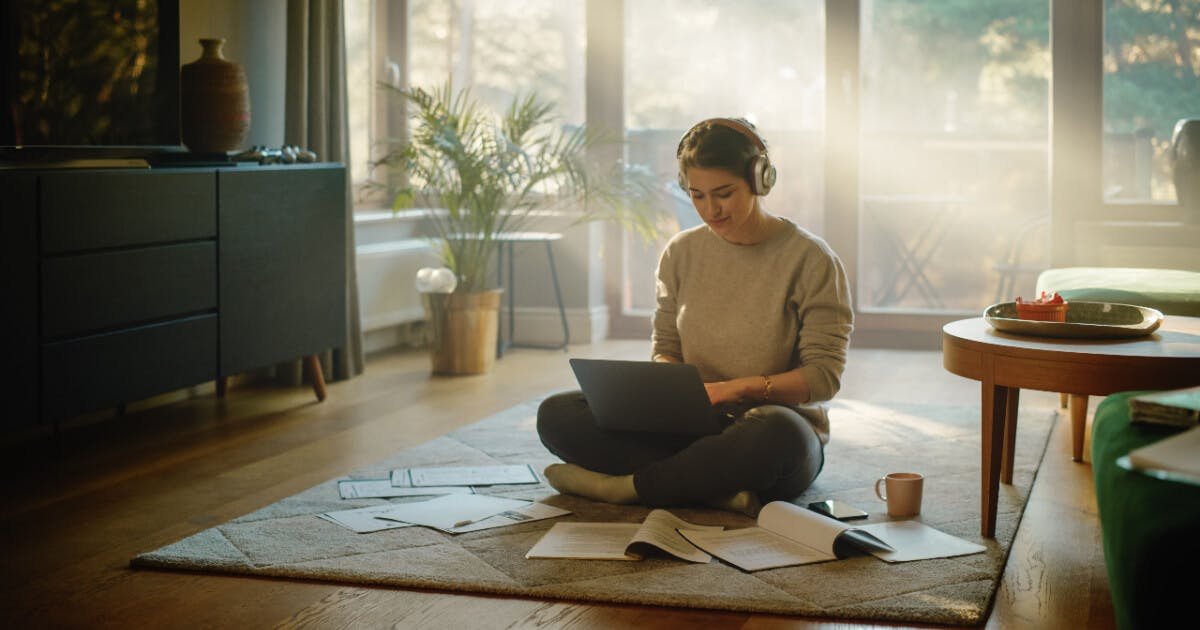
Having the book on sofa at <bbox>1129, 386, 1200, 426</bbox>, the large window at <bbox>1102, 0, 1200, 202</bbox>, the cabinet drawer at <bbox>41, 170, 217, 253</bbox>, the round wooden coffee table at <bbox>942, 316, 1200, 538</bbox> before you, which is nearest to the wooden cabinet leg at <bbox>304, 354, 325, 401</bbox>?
the cabinet drawer at <bbox>41, 170, 217, 253</bbox>

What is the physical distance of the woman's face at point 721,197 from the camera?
8.74 ft

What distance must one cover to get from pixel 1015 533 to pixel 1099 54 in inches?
122

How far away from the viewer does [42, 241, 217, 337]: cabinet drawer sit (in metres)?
3.09

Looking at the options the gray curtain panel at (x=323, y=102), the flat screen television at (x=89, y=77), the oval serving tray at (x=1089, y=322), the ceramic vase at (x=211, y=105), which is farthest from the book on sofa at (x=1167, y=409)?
the gray curtain panel at (x=323, y=102)

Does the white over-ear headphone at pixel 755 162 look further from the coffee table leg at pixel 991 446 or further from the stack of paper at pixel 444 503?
the stack of paper at pixel 444 503

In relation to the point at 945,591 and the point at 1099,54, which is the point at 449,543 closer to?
the point at 945,591

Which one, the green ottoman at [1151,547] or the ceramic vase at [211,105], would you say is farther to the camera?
the ceramic vase at [211,105]

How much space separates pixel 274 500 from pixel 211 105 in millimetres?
1453

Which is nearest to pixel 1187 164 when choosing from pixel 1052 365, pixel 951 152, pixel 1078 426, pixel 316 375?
pixel 951 152

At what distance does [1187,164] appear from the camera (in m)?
4.69

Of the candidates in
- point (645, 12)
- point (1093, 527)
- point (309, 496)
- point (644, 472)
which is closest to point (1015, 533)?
point (1093, 527)

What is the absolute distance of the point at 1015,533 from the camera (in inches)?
103

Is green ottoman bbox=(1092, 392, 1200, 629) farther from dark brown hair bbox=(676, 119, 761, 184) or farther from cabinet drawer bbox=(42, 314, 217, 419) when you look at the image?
cabinet drawer bbox=(42, 314, 217, 419)

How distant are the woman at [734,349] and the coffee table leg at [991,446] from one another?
1.02ft
